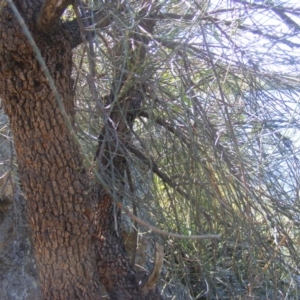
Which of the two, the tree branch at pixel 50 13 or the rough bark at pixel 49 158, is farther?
the rough bark at pixel 49 158

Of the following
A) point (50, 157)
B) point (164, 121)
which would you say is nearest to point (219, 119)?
point (164, 121)

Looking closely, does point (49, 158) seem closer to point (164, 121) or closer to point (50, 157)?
point (50, 157)

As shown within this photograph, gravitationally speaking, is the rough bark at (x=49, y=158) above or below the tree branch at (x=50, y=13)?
below

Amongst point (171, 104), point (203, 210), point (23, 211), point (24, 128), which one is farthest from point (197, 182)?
point (23, 211)

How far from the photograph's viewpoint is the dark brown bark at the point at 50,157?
270 centimetres

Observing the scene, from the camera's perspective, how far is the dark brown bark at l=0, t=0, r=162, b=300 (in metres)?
2.70

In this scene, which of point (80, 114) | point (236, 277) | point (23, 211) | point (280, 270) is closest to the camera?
point (280, 270)

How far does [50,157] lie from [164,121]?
0.71 meters

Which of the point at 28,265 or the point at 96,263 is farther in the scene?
the point at 28,265

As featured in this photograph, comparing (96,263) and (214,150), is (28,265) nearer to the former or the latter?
(96,263)

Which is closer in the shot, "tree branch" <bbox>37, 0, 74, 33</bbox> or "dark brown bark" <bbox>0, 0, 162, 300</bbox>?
"tree branch" <bbox>37, 0, 74, 33</bbox>

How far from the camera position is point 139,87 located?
2.97 metres

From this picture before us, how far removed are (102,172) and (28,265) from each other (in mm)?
2334

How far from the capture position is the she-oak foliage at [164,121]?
2.68 m
